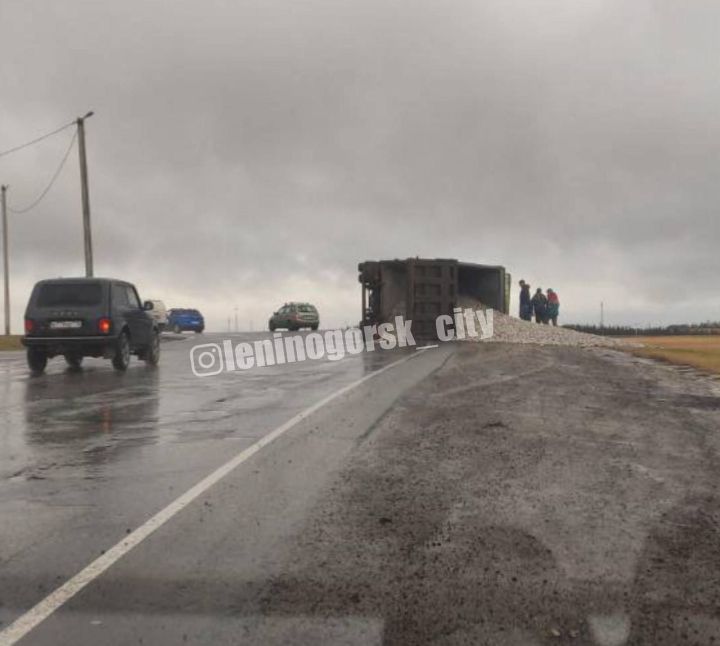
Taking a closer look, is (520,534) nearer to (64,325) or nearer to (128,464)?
(128,464)

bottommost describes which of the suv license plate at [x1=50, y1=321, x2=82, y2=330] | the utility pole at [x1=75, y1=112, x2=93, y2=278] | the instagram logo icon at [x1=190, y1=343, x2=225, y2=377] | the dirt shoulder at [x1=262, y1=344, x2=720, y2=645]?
the dirt shoulder at [x1=262, y1=344, x2=720, y2=645]

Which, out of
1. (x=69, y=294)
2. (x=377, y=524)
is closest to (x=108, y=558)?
(x=377, y=524)

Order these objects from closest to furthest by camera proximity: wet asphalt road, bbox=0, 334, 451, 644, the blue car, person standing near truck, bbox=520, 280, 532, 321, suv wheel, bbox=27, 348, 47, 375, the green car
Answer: wet asphalt road, bbox=0, 334, 451, 644, suv wheel, bbox=27, 348, 47, 375, person standing near truck, bbox=520, 280, 532, 321, the green car, the blue car

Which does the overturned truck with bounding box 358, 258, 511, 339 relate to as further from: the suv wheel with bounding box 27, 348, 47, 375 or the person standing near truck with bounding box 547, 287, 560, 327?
the suv wheel with bounding box 27, 348, 47, 375

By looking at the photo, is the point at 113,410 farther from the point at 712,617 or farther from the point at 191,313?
the point at 191,313

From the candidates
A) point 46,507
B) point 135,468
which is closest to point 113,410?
point 135,468

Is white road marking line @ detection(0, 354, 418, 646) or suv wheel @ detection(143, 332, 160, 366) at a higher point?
suv wheel @ detection(143, 332, 160, 366)

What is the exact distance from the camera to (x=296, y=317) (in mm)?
47719

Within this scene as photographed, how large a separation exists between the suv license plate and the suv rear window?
1.31ft

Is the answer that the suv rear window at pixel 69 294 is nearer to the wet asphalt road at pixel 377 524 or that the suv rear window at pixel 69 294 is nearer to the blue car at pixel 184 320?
the wet asphalt road at pixel 377 524

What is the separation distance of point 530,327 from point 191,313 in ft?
86.3

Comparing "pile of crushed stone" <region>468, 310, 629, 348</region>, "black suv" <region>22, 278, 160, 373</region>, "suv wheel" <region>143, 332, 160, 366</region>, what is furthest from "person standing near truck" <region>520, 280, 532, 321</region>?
"black suv" <region>22, 278, 160, 373</region>

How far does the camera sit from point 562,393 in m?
12.4

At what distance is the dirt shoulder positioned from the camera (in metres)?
3.79
